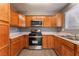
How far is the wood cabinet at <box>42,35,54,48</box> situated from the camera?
234 inches

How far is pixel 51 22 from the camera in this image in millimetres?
6852

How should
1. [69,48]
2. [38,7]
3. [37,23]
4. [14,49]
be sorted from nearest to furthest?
[69,48], [14,49], [38,7], [37,23]

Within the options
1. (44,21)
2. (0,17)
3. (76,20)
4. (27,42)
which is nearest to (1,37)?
(0,17)

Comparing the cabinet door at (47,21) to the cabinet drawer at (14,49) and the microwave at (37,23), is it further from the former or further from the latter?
the cabinet drawer at (14,49)

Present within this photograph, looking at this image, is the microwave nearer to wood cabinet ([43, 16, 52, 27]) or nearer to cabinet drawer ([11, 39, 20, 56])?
wood cabinet ([43, 16, 52, 27])

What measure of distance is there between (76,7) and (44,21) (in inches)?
116

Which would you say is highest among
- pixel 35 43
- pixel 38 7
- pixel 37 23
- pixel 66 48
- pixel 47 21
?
pixel 38 7

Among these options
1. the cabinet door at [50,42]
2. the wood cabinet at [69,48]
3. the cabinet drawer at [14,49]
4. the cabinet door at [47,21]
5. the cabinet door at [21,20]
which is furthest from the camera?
the cabinet door at [47,21]

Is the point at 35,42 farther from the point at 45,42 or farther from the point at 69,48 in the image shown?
the point at 69,48

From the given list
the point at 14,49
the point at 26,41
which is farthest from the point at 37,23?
the point at 14,49

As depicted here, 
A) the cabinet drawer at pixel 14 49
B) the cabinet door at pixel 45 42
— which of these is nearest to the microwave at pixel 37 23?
the cabinet door at pixel 45 42

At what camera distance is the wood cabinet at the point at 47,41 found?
19.5 ft

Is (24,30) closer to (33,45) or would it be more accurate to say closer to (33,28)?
(33,28)

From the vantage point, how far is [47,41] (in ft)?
19.7
